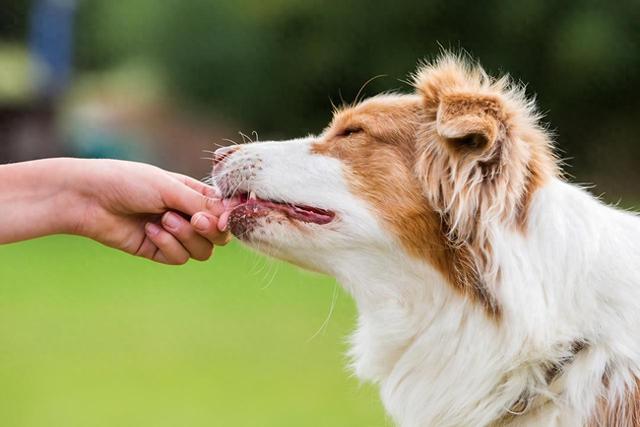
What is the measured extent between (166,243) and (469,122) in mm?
1608

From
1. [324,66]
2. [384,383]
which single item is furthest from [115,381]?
[324,66]

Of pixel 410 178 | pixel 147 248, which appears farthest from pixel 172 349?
pixel 410 178

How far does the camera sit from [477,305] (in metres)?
4.03

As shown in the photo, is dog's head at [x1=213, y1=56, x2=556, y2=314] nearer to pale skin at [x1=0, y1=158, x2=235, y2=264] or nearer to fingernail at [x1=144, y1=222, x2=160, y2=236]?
pale skin at [x1=0, y1=158, x2=235, y2=264]

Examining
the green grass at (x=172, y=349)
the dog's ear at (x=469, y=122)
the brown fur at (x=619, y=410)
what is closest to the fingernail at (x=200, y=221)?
the dog's ear at (x=469, y=122)

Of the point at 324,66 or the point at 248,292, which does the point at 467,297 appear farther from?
the point at 324,66

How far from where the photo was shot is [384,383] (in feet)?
14.4

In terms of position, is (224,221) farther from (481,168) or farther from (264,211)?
(481,168)

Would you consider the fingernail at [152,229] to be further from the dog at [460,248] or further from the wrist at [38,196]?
the dog at [460,248]

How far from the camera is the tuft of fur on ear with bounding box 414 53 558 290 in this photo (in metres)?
3.89

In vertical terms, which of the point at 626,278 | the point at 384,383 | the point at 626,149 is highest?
the point at 626,278

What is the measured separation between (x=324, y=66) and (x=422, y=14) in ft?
7.66

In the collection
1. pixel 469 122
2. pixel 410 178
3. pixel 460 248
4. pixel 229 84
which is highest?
pixel 469 122

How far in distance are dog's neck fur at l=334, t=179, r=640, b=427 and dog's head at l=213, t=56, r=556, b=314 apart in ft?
0.21
